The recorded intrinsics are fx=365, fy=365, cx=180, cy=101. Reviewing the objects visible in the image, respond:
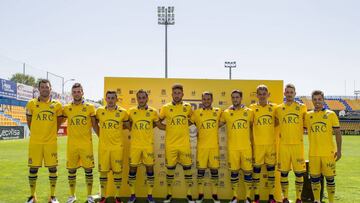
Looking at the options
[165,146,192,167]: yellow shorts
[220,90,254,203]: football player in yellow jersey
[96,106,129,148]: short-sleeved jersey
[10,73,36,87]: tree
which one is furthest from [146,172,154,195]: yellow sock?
[10,73,36,87]: tree

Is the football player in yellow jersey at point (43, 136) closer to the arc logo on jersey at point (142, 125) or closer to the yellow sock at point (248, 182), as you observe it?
the arc logo on jersey at point (142, 125)

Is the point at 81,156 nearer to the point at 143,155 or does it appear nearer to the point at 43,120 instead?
the point at 43,120

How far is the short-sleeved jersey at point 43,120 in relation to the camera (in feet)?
22.2

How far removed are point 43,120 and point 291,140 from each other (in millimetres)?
4596

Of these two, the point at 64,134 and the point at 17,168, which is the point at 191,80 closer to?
the point at 17,168

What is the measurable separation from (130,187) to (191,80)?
8.65 ft

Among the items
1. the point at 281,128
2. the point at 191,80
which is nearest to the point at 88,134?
the point at 191,80

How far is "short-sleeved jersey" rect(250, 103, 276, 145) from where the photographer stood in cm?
685

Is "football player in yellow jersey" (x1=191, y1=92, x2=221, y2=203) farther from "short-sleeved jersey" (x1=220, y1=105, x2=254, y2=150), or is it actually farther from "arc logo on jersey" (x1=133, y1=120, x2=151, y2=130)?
"arc logo on jersey" (x1=133, y1=120, x2=151, y2=130)

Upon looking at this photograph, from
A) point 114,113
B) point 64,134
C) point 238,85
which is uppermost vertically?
point 238,85

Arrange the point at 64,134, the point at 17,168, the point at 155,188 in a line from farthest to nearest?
the point at 64,134, the point at 17,168, the point at 155,188

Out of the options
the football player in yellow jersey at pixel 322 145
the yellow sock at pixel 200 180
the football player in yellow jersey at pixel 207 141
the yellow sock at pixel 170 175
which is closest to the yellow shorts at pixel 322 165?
the football player in yellow jersey at pixel 322 145

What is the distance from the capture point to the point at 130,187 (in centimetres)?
727

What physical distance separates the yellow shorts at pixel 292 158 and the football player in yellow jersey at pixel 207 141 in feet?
3.91
